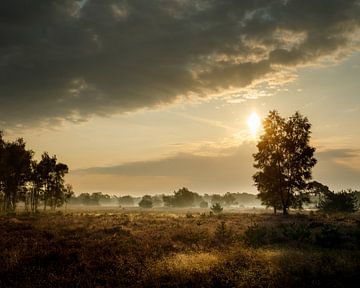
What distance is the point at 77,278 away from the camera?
12008mm

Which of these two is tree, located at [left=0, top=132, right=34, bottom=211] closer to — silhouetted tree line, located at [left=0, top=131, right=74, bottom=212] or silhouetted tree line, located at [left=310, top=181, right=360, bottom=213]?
silhouetted tree line, located at [left=0, top=131, right=74, bottom=212]

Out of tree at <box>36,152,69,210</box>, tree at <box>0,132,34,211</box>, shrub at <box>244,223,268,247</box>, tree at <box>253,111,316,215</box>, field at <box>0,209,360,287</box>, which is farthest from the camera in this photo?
tree at <box>36,152,69,210</box>

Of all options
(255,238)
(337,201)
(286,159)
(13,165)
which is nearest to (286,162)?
(286,159)

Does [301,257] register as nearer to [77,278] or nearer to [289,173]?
[77,278]

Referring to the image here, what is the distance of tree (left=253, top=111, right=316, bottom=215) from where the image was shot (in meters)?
51.2

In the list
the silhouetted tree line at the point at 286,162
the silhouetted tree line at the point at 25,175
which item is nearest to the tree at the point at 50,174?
the silhouetted tree line at the point at 25,175

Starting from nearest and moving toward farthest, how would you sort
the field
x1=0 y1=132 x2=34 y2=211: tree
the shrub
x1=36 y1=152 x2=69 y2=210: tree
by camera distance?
the field → the shrub → x1=0 y1=132 x2=34 y2=211: tree → x1=36 y1=152 x2=69 y2=210: tree

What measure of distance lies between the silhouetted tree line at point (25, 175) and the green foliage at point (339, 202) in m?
54.4

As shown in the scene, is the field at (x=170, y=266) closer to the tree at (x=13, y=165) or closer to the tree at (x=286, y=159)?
the tree at (x=286, y=159)

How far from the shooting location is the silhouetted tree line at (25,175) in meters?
65.6

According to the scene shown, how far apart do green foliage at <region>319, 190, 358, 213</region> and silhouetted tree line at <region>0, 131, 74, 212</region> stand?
179 ft

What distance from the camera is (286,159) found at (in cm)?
5225

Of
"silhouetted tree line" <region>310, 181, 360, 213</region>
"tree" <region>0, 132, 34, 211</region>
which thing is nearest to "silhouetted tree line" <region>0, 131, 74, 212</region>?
"tree" <region>0, 132, 34, 211</region>

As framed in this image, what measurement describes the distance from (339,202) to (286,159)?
15.4 meters
